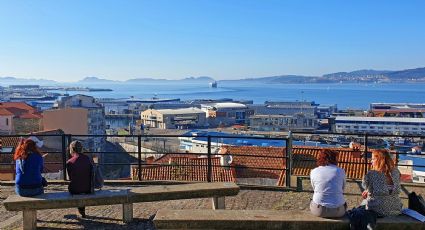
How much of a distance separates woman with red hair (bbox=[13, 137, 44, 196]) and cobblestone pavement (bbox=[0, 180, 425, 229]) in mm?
545

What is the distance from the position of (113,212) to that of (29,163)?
5.20ft

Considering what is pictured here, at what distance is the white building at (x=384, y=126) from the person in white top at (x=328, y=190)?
7296cm

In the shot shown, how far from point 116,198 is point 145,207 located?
1454 millimetres

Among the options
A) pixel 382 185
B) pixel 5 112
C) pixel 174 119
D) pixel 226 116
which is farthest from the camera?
pixel 226 116

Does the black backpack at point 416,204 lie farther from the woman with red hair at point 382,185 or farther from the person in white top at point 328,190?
the person in white top at point 328,190

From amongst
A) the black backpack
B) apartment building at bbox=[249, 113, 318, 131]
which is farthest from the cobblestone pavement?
apartment building at bbox=[249, 113, 318, 131]

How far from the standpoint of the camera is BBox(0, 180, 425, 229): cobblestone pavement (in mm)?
6836

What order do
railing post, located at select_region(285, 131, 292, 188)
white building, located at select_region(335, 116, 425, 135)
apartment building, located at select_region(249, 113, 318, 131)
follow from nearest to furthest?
railing post, located at select_region(285, 131, 292, 188)
white building, located at select_region(335, 116, 425, 135)
apartment building, located at select_region(249, 113, 318, 131)

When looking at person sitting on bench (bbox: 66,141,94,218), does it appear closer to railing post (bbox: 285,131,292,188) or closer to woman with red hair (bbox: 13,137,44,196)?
woman with red hair (bbox: 13,137,44,196)

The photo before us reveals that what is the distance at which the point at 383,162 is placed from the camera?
535cm

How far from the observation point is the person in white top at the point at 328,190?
17.5 ft

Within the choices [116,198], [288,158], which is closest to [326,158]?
[116,198]

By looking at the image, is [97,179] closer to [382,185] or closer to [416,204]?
[382,185]

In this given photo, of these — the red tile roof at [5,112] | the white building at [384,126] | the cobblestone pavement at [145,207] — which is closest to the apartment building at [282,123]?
the white building at [384,126]
